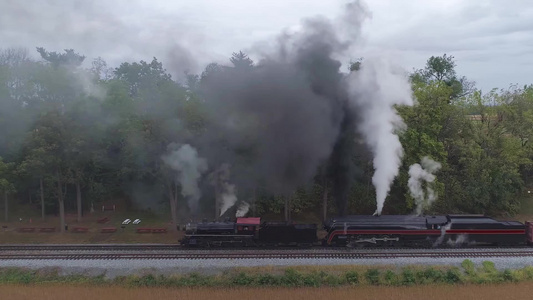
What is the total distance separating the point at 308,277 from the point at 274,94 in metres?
10.1

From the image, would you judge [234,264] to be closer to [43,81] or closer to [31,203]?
[43,81]

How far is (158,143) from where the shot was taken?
26.4 m

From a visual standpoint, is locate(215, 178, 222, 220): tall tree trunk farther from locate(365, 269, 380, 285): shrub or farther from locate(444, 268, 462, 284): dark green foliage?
locate(444, 268, 462, 284): dark green foliage

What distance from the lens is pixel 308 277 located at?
57.3 ft

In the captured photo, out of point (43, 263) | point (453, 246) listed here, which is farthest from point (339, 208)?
point (43, 263)

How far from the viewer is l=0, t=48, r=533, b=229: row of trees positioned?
86.7 ft

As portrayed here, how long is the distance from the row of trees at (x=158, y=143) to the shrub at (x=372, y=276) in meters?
9.79

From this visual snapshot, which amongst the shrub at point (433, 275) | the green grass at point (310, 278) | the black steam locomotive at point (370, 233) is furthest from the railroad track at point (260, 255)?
the shrub at point (433, 275)

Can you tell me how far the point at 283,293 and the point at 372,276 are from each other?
3.77 metres

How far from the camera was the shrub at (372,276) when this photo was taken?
1745 centimetres

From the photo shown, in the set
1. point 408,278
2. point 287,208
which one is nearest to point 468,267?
point 408,278

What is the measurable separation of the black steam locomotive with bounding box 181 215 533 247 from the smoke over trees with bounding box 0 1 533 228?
192cm

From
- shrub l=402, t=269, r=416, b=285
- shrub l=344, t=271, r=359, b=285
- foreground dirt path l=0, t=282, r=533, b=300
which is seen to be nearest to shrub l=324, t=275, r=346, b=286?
shrub l=344, t=271, r=359, b=285

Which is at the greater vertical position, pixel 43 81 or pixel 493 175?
pixel 43 81
